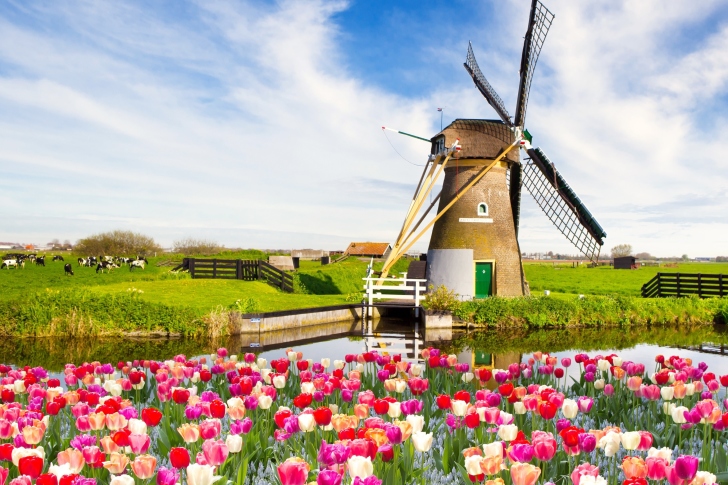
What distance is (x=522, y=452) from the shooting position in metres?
3.13

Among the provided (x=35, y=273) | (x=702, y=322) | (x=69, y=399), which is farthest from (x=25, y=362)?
(x=35, y=273)

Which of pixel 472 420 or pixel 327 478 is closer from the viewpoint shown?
pixel 327 478

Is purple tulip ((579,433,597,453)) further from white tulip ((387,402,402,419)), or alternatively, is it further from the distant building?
the distant building

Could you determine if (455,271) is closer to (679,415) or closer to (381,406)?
(679,415)

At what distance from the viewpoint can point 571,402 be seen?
4.19 m

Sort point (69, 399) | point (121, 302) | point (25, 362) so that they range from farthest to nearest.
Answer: point (121, 302)
point (25, 362)
point (69, 399)

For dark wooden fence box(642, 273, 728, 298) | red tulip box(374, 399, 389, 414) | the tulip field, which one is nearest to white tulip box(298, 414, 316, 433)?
the tulip field

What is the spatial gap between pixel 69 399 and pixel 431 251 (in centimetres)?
1919

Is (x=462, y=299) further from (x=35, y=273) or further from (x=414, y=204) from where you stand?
(x=35, y=273)

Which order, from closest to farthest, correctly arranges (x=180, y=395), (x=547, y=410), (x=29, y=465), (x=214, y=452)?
(x=29, y=465)
(x=214, y=452)
(x=547, y=410)
(x=180, y=395)

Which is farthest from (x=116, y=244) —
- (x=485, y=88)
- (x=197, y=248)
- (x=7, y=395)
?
(x=7, y=395)

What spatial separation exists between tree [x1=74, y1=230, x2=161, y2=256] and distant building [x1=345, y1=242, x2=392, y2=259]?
23534 millimetres

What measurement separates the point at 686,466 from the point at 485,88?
74.6ft

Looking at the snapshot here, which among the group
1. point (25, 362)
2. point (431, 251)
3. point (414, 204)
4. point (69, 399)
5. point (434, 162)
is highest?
point (434, 162)
